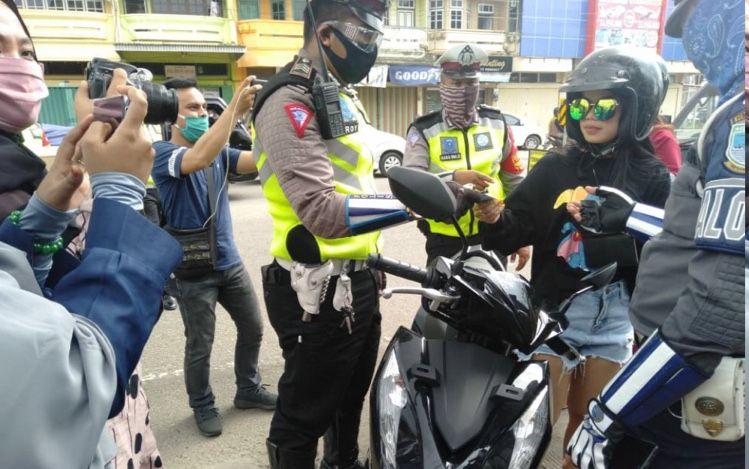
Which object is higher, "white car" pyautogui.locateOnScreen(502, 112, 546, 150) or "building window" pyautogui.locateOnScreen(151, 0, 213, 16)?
"building window" pyautogui.locateOnScreen(151, 0, 213, 16)

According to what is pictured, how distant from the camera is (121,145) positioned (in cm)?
94

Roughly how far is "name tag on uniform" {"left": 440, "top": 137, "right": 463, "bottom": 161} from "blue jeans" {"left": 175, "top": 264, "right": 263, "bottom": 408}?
1.27 meters

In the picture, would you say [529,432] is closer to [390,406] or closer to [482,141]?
A: [390,406]

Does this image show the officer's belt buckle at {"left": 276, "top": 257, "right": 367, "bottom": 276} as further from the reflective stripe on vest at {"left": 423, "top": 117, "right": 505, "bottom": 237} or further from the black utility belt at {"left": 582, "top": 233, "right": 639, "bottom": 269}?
the reflective stripe on vest at {"left": 423, "top": 117, "right": 505, "bottom": 237}

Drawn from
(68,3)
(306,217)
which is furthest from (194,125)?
(68,3)

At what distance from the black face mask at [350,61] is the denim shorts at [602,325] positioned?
1135mm

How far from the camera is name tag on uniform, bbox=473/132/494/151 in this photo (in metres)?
2.98

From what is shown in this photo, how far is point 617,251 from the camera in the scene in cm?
184

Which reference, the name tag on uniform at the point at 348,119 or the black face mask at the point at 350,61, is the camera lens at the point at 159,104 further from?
the black face mask at the point at 350,61

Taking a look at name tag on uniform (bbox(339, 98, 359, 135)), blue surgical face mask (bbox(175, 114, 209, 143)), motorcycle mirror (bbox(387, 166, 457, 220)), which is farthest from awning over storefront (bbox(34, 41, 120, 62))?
motorcycle mirror (bbox(387, 166, 457, 220))

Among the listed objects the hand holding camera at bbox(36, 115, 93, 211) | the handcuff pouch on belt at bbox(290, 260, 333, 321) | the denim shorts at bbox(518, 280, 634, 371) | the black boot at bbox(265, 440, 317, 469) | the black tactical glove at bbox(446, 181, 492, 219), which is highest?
the hand holding camera at bbox(36, 115, 93, 211)

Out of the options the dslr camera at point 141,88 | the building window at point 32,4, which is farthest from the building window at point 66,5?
the dslr camera at point 141,88

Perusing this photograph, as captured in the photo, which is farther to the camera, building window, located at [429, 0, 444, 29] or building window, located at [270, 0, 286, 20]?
building window, located at [429, 0, 444, 29]

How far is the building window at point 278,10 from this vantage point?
53.9 feet
